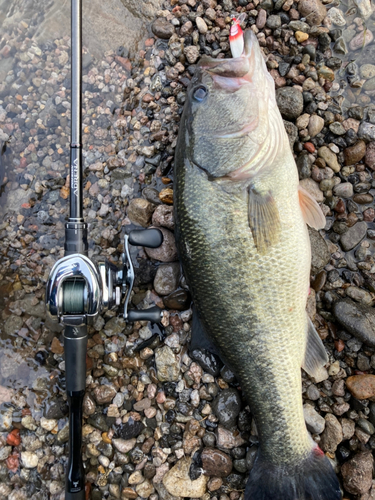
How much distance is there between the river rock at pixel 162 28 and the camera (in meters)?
2.67

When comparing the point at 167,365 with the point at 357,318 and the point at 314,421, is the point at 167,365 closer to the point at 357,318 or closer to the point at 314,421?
the point at 314,421

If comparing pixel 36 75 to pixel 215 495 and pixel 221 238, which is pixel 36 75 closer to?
pixel 221 238

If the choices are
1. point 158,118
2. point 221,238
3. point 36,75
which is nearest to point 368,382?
point 221,238

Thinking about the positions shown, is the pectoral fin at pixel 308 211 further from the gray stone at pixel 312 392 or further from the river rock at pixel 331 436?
the river rock at pixel 331 436

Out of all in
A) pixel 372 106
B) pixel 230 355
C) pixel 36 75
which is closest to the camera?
pixel 230 355

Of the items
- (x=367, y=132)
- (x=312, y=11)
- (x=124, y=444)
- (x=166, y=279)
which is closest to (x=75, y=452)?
(x=124, y=444)

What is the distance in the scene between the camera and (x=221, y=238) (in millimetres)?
2031

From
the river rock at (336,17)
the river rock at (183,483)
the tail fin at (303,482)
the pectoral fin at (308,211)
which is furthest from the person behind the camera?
the river rock at (336,17)

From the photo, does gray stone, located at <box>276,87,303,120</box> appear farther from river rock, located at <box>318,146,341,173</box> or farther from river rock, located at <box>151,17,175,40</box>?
river rock, located at <box>151,17,175,40</box>

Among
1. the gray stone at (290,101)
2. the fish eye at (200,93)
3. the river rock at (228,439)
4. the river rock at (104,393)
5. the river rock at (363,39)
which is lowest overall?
the river rock at (228,439)

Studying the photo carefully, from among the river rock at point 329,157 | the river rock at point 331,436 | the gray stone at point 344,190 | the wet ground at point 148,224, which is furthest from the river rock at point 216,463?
the river rock at point 329,157

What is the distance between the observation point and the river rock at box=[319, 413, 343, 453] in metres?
2.37

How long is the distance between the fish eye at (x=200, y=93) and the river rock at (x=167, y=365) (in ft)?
5.97

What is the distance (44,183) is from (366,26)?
288cm
